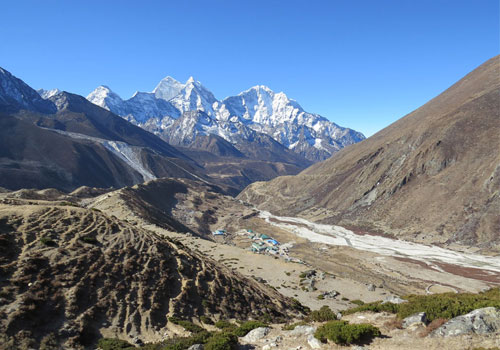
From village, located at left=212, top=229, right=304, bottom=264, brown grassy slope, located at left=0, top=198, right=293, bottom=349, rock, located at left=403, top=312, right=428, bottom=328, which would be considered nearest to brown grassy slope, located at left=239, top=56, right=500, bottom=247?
village, located at left=212, top=229, right=304, bottom=264

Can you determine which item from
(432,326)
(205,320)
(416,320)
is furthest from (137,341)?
(432,326)

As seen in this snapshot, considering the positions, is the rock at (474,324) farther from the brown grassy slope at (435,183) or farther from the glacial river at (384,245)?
the brown grassy slope at (435,183)

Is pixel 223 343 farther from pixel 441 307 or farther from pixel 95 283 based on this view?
pixel 95 283

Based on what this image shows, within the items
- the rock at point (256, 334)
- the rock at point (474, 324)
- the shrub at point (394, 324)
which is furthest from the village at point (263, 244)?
the rock at point (474, 324)

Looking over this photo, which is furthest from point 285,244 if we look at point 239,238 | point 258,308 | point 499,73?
point 499,73

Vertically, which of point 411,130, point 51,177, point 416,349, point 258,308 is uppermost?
point 411,130

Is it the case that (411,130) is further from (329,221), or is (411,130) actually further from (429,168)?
(329,221)
